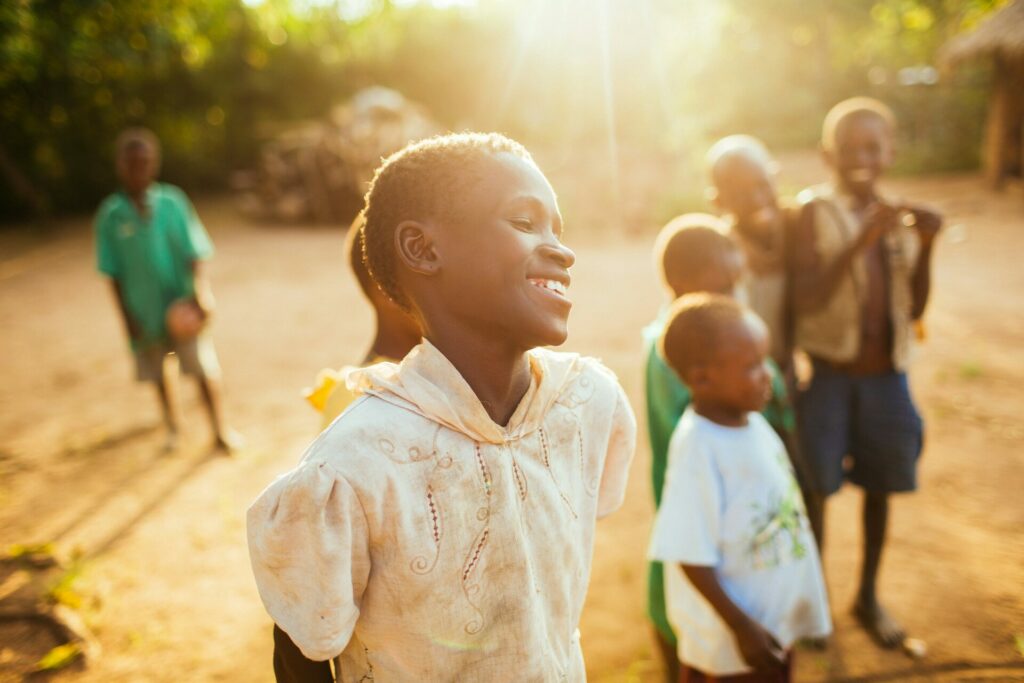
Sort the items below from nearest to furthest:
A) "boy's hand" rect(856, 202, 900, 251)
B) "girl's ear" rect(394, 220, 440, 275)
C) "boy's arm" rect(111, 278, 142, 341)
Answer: "girl's ear" rect(394, 220, 440, 275)
"boy's hand" rect(856, 202, 900, 251)
"boy's arm" rect(111, 278, 142, 341)

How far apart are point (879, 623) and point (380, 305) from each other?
215 cm

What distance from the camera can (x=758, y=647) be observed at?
1.65m

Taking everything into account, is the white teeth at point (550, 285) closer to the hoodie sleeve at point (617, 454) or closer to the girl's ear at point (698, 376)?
the hoodie sleeve at point (617, 454)

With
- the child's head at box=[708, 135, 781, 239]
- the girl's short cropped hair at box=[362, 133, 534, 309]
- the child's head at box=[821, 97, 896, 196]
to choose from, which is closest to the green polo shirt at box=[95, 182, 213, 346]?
the child's head at box=[708, 135, 781, 239]

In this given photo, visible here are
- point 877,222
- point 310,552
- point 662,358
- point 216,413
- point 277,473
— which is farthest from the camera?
point 216,413

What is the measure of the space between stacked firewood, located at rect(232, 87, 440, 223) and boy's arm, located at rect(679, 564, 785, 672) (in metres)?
10.9

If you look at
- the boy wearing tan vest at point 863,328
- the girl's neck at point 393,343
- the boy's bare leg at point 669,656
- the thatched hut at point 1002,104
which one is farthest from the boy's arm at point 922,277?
the thatched hut at point 1002,104

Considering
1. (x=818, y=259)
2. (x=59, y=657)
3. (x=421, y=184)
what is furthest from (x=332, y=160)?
(x=421, y=184)

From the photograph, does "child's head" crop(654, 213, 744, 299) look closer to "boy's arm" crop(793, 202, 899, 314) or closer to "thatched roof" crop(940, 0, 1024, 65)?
"boy's arm" crop(793, 202, 899, 314)

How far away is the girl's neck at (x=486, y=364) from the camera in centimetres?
112

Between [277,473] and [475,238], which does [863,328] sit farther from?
[277,473]

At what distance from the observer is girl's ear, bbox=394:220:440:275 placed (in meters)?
1.09

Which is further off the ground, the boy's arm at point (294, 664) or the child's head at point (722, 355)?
the child's head at point (722, 355)

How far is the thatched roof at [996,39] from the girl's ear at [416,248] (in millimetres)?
10873
